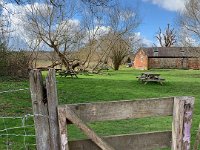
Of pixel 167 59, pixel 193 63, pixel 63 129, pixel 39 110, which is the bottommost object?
pixel 193 63

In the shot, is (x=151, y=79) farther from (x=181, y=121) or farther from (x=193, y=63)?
(x=193, y=63)

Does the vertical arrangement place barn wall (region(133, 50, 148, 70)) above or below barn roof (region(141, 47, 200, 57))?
below

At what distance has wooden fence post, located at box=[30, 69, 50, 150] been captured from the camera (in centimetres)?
333

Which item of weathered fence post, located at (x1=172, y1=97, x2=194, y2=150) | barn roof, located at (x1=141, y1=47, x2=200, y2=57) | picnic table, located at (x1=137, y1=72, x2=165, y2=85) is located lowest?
picnic table, located at (x1=137, y1=72, x2=165, y2=85)

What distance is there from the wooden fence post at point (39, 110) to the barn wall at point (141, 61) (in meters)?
71.0

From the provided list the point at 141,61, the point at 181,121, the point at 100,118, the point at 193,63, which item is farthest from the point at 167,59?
the point at 100,118

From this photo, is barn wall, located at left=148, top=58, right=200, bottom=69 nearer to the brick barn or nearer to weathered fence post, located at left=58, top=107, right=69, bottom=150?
the brick barn

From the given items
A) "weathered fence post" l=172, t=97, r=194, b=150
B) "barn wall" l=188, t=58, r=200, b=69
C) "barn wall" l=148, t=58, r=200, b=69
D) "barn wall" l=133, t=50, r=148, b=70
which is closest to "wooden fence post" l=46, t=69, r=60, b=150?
"weathered fence post" l=172, t=97, r=194, b=150

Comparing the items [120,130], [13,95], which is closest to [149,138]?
[120,130]

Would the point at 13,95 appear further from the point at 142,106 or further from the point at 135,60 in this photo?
the point at 135,60

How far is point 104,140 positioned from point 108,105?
0.37 metres

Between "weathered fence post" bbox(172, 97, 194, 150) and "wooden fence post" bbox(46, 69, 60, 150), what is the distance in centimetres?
130

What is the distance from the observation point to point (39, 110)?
3.36 metres

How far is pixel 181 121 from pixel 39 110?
1535 millimetres
